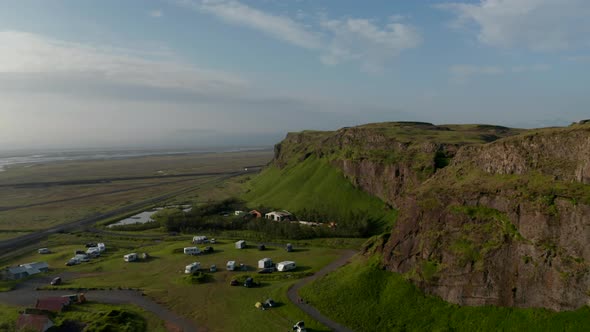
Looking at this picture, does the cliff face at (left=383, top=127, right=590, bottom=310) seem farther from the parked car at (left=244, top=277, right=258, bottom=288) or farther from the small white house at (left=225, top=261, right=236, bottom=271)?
the small white house at (left=225, top=261, right=236, bottom=271)

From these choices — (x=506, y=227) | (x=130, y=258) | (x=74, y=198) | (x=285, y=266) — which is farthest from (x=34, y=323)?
(x=74, y=198)

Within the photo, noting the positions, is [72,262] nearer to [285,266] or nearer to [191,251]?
[191,251]

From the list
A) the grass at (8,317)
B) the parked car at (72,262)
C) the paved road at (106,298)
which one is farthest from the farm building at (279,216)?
the grass at (8,317)

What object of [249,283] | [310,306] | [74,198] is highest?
[310,306]

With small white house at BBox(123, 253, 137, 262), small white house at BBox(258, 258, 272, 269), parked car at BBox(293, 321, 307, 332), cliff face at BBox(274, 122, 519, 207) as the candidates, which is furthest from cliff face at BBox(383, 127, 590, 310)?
small white house at BBox(123, 253, 137, 262)

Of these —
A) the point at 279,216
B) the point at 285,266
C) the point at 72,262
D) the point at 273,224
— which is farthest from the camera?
the point at 279,216

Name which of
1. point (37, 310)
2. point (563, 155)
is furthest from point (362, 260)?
point (37, 310)
